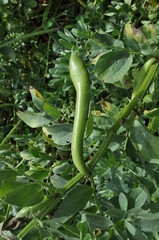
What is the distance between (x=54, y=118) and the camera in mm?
1271

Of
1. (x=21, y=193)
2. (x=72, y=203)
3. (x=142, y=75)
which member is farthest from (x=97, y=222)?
(x=142, y=75)

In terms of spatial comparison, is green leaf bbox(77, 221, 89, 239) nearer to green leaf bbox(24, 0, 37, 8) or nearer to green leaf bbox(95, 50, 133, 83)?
green leaf bbox(95, 50, 133, 83)

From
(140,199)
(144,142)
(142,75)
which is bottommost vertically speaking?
(140,199)

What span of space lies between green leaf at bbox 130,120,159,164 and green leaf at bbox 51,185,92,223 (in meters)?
0.17

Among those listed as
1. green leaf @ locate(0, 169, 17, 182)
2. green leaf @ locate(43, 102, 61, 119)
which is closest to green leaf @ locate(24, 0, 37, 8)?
green leaf @ locate(43, 102, 61, 119)

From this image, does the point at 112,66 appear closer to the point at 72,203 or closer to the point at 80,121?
the point at 80,121

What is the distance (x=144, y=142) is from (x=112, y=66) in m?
0.23

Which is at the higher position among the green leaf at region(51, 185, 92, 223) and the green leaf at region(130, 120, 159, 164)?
the green leaf at region(130, 120, 159, 164)

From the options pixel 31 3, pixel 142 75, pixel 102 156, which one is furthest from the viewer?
pixel 31 3

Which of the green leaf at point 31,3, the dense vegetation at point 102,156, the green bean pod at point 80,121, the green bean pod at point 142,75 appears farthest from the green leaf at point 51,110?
the green leaf at point 31,3

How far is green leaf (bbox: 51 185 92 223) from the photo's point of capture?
1.13m

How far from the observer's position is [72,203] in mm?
1137

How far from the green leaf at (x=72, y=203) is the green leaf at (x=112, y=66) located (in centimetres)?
30

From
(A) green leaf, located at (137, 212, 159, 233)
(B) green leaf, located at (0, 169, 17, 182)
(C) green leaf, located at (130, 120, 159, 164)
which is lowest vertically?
(A) green leaf, located at (137, 212, 159, 233)
